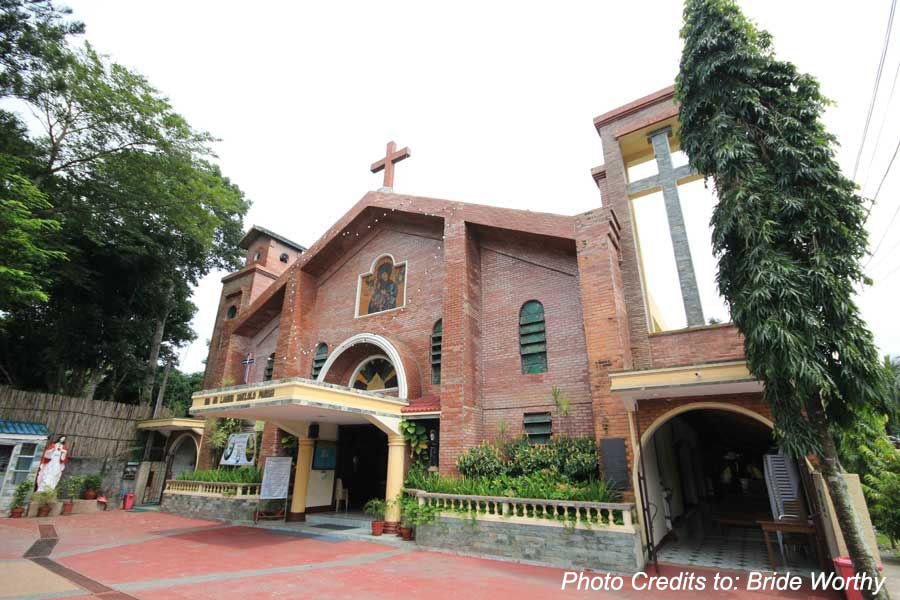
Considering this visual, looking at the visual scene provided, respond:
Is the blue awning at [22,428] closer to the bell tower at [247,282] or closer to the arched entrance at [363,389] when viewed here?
the bell tower at [247,282]

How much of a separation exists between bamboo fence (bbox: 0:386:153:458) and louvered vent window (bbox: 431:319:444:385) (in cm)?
1608

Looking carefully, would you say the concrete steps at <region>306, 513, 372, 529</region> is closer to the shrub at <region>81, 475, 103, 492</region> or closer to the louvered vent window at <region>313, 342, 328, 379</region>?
the louvered vent window at <region>313, 342, 328, 379</region>

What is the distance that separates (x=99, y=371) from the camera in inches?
973

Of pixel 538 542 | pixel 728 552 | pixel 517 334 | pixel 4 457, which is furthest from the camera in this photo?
pixel 4 457

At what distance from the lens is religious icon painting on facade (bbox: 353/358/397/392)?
14.6 meters

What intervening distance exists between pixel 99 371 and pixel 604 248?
90.1 feet

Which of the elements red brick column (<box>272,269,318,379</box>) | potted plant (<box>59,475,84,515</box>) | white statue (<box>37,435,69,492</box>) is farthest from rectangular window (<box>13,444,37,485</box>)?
red brick column (<box>272,269,318,379</box>)

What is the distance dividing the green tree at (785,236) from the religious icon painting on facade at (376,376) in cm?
991

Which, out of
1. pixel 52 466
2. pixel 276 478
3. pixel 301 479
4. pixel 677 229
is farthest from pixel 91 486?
pixel 677 229

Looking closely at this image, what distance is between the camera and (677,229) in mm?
11383

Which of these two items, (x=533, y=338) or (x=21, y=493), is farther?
(x=21, y=493)

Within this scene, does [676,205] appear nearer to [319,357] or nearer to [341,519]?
[319,357]

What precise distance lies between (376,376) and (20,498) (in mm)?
13644

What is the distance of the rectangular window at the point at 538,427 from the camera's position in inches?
442
